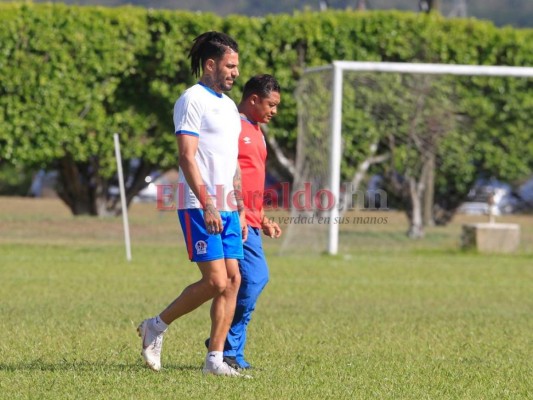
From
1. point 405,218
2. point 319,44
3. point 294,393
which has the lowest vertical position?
point 405,218

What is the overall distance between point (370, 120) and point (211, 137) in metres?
15.7

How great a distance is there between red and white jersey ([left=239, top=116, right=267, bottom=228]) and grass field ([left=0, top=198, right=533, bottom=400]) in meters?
1.08

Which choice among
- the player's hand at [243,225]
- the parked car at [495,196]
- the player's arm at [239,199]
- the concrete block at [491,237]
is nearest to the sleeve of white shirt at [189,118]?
the player's arm at [239,199]

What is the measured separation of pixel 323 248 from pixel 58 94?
5.94 metres

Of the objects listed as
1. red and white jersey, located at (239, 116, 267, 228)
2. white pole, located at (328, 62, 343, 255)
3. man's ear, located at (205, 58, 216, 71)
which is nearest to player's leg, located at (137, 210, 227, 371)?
red and white jersey, located at (239, 116, 267, 228)

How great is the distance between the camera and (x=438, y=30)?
76.8ft

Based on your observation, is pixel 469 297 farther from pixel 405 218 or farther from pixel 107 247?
pixel 405 218

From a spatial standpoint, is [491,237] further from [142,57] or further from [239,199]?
[239,199]

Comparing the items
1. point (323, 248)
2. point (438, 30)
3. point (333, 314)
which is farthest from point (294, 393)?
point (438, 30)

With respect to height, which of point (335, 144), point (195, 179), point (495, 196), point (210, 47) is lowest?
point (495, 196)

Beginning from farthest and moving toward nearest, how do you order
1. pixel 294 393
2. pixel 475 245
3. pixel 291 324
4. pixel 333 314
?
pixel 475 245 → pixel 333 314 → pixel 291 324 → pixel 294 393

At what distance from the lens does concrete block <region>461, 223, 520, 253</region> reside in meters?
21.9

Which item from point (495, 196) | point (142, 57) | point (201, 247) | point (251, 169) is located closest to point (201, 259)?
point (201, 247)

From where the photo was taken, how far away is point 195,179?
711 cm
